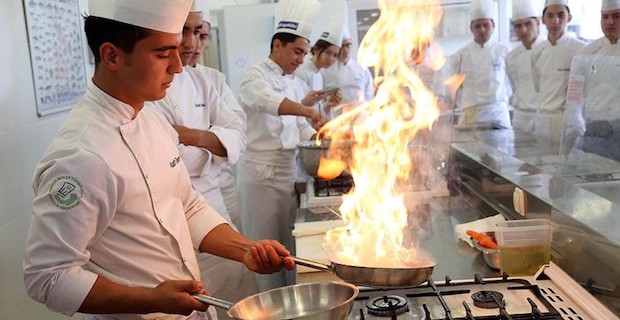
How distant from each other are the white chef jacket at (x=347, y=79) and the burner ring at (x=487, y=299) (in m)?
4.21

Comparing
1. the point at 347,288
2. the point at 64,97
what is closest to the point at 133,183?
the point at 347,288

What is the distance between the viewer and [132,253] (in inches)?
52.5

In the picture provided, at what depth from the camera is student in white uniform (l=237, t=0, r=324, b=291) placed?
3.23 metres

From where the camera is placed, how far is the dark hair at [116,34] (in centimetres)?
127

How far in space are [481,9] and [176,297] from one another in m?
4.80

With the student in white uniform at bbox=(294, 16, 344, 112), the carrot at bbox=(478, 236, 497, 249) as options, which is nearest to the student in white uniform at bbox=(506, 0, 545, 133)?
the student in white uniform at bbox=(294, 16, 344, 112)

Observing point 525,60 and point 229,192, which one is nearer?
point 229,192

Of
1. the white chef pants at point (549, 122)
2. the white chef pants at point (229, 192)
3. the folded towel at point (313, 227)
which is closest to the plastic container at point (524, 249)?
the folded towel at point (313, 227)

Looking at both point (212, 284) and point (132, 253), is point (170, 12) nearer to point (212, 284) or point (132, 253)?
point (132, 253)

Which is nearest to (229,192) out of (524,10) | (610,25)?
(610,25)

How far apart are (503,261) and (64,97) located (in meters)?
1.88

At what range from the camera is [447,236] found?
6.51 ft

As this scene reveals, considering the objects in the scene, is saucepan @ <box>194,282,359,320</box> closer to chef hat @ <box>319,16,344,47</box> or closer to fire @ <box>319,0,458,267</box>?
fire @ <box>319,0,458,267</box>

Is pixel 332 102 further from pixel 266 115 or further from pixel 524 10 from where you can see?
pixel 524 10
